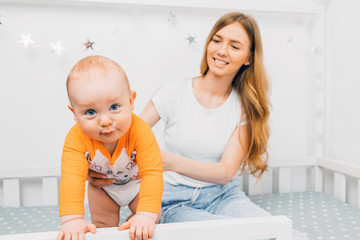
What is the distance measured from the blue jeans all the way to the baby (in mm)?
292

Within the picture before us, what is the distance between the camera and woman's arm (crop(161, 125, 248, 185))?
1046 mm

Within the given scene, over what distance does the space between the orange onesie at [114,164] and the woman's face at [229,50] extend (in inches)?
17.0

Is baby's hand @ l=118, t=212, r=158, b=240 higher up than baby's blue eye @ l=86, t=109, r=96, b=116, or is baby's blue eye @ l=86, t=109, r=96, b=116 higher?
baby's blue eye @ l=86, t=109, r=96, b=116

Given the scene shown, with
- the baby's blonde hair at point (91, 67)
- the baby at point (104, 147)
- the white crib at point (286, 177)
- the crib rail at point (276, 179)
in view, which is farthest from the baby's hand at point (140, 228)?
the crib rail at point (276, 179)

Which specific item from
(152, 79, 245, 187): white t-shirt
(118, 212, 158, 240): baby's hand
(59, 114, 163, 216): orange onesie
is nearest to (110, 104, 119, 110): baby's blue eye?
(59, 114, 163, 216): orange onesie

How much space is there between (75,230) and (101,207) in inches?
11.4

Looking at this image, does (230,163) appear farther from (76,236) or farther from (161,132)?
(76,236)

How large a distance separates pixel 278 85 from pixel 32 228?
3.90 ft

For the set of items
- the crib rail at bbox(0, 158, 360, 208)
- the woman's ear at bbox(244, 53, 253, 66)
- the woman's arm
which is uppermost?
the woman's ear at bbox(244, 53, 253, 66)

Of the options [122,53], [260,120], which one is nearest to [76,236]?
[260,120]

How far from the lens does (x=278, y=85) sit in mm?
1582

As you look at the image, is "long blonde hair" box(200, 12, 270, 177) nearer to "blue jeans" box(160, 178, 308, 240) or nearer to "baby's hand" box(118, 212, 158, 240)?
"blue jeans" box(160, 178, 308, 240)

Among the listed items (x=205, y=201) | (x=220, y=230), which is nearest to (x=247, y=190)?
(x=205, y=201)

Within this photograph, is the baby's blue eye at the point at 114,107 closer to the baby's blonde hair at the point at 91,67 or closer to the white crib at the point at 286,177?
the baby's blonde hair at the point at 91,67
